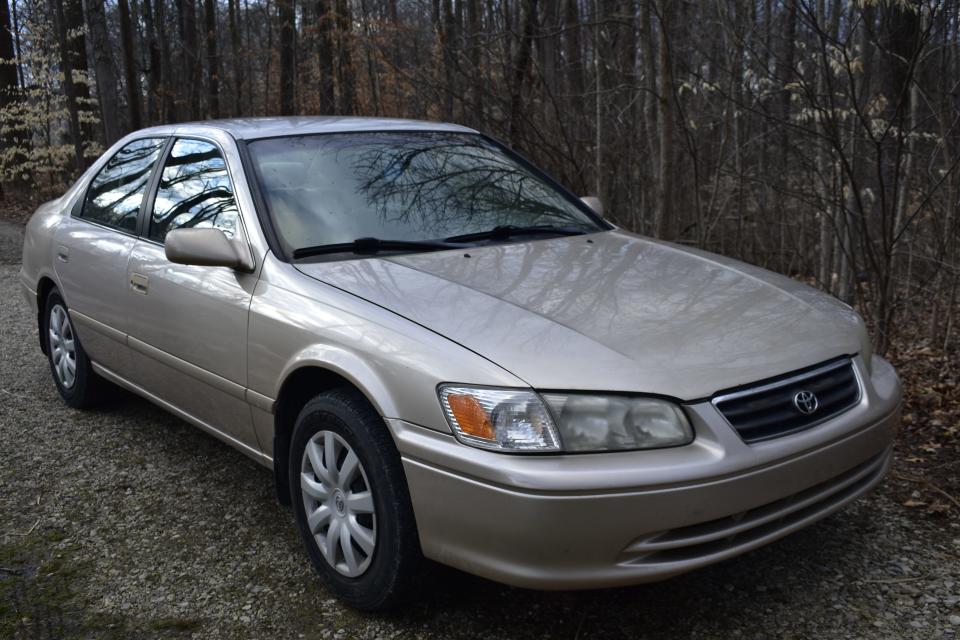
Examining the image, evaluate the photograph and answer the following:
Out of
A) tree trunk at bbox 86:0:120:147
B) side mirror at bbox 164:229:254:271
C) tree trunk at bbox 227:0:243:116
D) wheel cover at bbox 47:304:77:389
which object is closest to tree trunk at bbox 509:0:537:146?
wheel cover at bbox 47:304:77:389

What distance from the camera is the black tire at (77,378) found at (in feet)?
16.3

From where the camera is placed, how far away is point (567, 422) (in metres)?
2.46

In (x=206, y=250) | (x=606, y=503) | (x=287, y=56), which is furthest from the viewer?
(x=287, y=56)

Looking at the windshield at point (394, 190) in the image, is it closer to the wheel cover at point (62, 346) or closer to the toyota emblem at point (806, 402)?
the toyota emblem at point (806, 402)

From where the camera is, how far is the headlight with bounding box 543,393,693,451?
2449 mm

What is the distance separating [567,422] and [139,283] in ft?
7.94

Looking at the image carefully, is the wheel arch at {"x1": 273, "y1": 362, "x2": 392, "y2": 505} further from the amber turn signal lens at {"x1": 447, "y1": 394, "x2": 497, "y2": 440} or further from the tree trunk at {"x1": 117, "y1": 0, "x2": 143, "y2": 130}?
the tree trunk at {"x1": 117, "y1": 0, "x2": 143, "y2": 130}

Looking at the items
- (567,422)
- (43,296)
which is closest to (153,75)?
(43,296)

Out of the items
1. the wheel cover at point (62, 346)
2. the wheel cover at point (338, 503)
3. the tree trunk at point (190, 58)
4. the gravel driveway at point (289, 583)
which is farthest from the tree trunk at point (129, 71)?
the wheel cover at point (338, 503)

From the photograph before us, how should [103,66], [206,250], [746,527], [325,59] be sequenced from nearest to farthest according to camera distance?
[746,527], [206,250], [103,66], [325,59]

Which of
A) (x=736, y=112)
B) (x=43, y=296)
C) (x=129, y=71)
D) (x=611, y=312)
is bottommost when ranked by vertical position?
(x=43, y=296)

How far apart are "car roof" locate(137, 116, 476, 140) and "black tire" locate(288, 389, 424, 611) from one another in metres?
1.47

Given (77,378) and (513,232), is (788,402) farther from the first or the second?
(77,378)

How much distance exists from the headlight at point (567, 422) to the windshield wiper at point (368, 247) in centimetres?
106
